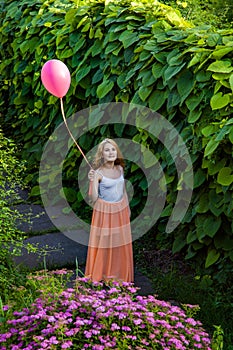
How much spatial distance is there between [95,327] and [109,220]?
54.3 inches

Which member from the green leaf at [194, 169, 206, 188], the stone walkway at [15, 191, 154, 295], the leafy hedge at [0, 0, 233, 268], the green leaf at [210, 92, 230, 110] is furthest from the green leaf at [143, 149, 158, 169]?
the green leaf at [210, 92, 230, 110]

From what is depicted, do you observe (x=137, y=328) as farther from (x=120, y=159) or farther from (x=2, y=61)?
(x=2, y=61)

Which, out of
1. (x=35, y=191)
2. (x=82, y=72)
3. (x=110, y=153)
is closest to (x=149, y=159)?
(x=110, y=153)

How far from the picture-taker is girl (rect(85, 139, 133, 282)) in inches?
175

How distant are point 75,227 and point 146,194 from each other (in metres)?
0.79

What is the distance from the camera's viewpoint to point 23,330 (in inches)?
127

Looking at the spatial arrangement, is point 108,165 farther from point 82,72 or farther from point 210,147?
point 82,72

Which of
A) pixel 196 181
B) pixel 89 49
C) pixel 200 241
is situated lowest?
pixel 200 241

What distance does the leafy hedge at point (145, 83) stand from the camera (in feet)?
14.5

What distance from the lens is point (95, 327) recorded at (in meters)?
3.15

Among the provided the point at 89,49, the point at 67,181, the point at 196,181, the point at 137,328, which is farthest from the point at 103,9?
the point at 137,328

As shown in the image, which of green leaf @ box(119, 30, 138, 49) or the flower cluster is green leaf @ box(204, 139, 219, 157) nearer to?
Answer: the flower cluster

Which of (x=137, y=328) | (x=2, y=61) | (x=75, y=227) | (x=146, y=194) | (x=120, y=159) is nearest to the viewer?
(x=137, y=328)

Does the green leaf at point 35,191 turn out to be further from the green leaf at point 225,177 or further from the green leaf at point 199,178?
the green leaf at point 225,177
